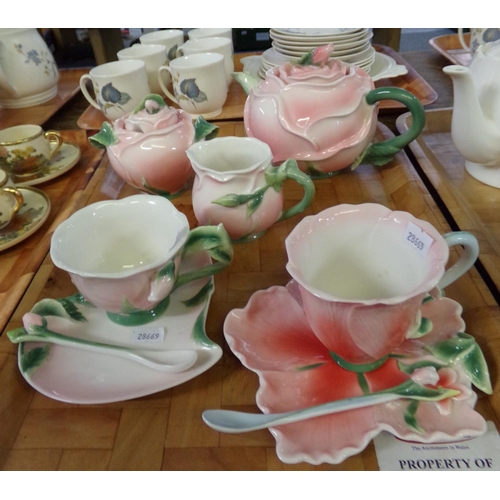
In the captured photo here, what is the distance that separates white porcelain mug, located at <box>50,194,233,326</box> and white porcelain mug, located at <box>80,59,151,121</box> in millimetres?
363

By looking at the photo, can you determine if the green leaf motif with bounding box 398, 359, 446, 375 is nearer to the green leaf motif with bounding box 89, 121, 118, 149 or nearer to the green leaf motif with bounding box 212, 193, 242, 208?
the green leaf motif with bounding box 212, 193, 242, 208

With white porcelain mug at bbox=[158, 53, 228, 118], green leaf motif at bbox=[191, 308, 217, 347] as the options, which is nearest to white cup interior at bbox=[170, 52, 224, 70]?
white porcelain mug at bbox=[158, 53, 228, 118]

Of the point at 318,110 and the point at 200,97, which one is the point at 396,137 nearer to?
the point at 318,110

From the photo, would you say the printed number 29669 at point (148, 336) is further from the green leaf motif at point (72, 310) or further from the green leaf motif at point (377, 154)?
the green leaf motif at point (377, 154)

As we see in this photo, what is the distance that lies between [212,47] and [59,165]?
36 cm

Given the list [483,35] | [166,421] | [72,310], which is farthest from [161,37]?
[166,421]

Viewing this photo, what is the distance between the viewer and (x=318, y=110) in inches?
22.3

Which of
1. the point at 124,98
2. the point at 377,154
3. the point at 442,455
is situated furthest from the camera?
the point at 124,98

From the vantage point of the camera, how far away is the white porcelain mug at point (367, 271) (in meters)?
0.32

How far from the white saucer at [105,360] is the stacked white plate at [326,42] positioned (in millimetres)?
549

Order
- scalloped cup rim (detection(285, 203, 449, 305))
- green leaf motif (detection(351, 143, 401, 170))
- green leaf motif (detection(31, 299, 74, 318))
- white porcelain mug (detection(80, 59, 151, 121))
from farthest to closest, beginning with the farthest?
white porcelain mug (detection(80, 59, 151, 121))
green leaf motif (detection(351, 143, 401, 170))
green leaf motif (detection(31, 299, 74, 318))
scalloped cup rim (detection(285, 203, 449, 305))

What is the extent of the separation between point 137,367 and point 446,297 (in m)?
0.29

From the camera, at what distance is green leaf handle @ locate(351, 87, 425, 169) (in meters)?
0.58

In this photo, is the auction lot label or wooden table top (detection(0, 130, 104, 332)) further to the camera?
wooden table top (detection(0, 130, 104, 332))
